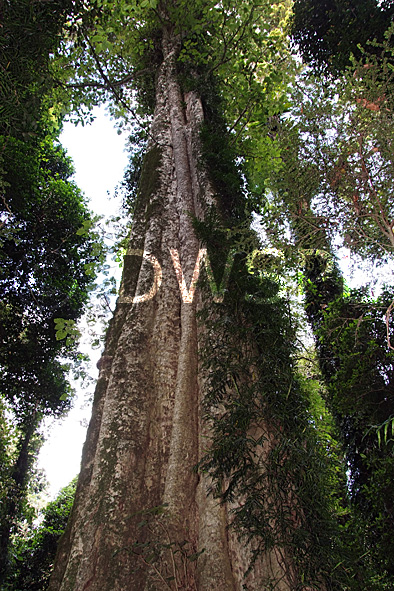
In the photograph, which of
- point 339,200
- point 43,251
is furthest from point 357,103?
point 43,251

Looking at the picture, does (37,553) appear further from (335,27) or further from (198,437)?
(335,27)

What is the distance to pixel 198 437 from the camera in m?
2.68

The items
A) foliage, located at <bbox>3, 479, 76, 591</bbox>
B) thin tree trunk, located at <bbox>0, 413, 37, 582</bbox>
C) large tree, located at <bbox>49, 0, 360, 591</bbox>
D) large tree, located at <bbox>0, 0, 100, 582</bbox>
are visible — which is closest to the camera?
large tree, located at <bbox>49, 0, 360, 591</bbox>

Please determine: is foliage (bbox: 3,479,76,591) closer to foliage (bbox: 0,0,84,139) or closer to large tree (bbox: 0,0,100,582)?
large tree (bbox: 0,0,100,582)

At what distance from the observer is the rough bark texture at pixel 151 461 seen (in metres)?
2.06

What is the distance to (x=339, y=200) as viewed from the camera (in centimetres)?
428

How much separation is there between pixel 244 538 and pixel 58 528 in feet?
31.2

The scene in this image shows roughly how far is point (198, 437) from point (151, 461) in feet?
1.21

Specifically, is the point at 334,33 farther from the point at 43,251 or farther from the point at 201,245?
the point at 43,251

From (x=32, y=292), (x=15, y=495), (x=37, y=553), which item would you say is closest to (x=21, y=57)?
(x=32, y=292)

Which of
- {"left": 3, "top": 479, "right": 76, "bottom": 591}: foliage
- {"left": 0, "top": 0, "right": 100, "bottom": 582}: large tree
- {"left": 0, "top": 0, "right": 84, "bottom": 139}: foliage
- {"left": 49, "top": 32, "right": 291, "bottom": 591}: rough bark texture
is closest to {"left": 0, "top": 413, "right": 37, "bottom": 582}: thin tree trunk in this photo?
{"left": 0, "top": 0, "right": 100, "bottom": 582}: large tree

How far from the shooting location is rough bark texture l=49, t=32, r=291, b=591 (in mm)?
2064

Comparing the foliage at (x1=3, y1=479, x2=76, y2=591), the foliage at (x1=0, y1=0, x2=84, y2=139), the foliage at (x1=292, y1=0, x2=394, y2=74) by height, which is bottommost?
the foliage at (x1=3, y1=479, x2=76, y2=591)

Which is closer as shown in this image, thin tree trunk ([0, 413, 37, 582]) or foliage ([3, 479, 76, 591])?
foliage ([3, 479, 76, 591])
